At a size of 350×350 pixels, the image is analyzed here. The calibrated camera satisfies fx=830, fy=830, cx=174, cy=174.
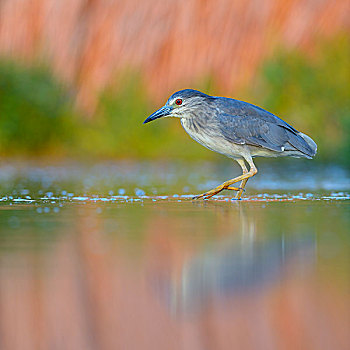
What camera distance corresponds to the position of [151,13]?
21172 millimetres

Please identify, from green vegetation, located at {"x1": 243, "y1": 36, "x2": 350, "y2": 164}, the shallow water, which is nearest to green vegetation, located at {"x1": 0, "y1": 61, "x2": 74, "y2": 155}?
green vegetation, located at {"x1": 243, "y1": 36, "x2": 350, "y2": 164}

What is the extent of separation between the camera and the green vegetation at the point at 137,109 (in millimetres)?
16250

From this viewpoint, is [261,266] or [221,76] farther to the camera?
[221,76]

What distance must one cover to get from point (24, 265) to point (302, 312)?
49.4 inches

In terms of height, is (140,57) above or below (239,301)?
above

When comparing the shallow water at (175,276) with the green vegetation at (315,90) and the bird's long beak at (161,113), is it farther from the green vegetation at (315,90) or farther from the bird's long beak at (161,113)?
the green vegetation at (315,90)

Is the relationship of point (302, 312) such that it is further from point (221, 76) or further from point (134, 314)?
point (221, 76)

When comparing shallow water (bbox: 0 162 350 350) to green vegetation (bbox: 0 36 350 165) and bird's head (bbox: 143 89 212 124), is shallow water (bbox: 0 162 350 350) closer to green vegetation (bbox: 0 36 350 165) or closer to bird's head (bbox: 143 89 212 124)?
bird's head (bbox: 143 89 212 124)

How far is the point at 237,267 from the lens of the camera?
3.15 meters

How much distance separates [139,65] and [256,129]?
1377 cm

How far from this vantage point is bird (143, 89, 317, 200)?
675cm

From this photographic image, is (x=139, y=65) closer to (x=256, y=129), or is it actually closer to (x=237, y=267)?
(x=256, y=129)

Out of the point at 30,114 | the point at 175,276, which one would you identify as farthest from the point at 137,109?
the point at 175,276

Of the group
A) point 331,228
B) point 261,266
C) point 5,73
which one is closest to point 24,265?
point 261,266
